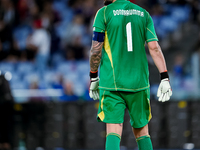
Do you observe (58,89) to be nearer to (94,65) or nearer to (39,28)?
(39,28)

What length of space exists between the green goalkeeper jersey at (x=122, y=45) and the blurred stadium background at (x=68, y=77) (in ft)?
14.1

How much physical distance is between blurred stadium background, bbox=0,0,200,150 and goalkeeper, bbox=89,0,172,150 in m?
4.23

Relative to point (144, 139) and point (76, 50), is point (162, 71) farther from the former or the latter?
point (76, 50)

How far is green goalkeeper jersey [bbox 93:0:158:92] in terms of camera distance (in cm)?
393

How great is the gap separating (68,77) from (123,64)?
22.5 ft

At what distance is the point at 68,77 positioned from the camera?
35.1 ft

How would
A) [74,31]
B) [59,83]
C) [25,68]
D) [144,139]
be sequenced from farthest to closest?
[74,31], [25,68], [59,83], [144,139]

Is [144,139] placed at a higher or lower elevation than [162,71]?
lower

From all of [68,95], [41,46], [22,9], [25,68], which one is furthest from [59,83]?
[22,9]

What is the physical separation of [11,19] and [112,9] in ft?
31.4

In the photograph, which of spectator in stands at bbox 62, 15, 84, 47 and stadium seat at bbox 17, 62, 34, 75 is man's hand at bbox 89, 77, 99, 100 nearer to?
A: stadium seat at bbox 17, 62, 34, 75

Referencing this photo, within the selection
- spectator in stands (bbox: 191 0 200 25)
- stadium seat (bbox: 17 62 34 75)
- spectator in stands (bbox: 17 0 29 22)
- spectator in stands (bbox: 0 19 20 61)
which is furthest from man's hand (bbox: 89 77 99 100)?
spectator in stands (bbox: 17 0 29 22)

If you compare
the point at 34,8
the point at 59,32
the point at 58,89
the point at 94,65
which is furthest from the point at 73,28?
the point at 94,65

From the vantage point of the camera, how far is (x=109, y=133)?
387cm
